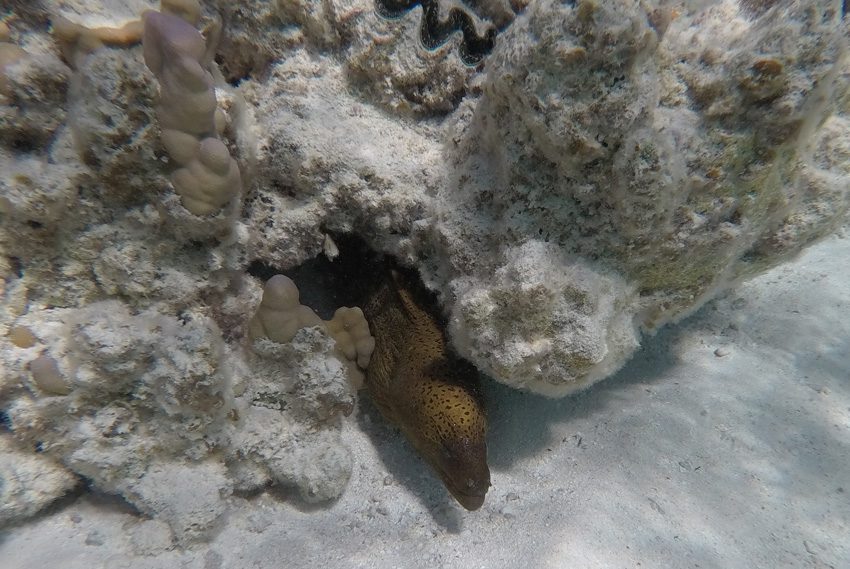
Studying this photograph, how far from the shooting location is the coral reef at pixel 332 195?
180 cm

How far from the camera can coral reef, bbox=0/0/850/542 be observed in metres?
1.80

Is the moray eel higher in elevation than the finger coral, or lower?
lower

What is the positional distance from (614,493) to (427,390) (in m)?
1.21

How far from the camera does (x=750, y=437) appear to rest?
107 inches

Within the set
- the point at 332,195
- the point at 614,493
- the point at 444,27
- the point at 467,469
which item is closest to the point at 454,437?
the point at 467,469

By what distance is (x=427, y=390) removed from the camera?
2529 millimetres

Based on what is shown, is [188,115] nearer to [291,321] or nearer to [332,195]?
[332,195]

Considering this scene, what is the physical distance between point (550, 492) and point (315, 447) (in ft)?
4.50

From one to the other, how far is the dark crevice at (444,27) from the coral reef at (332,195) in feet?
0.12

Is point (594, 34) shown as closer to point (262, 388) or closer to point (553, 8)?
point (553, 8)

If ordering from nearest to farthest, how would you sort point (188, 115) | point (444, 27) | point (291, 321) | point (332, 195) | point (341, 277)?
point (188, 115) → point (291, 321) → point (332, 195) → point (444, 27) → point (341, 277)

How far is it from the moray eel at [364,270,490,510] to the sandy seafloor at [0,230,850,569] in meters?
0.28

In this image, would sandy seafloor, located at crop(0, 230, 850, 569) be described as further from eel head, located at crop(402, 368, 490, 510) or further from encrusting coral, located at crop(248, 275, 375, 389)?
encrusting coral, located at crop(248, 275, 375, 389)

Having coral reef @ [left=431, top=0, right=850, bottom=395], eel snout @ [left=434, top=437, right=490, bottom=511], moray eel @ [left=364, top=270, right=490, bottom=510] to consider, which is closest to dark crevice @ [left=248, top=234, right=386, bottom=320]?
moray eel @ [left=364, top=270, right=490, bottom=510]
